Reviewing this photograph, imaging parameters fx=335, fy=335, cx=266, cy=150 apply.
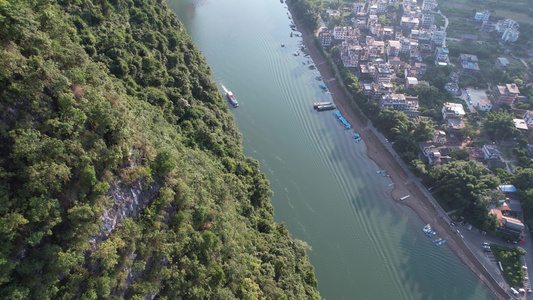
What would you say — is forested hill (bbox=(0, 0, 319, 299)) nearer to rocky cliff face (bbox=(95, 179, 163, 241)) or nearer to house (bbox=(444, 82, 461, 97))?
rocky cliff face (bbox=(95, 179, 163, 241))

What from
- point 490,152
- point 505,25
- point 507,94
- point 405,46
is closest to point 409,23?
point 405,46

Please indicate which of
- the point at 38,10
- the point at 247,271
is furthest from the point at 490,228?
the point at 38,10

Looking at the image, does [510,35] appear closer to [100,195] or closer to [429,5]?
[429,5]

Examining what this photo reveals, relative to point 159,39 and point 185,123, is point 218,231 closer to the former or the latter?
point 185,123

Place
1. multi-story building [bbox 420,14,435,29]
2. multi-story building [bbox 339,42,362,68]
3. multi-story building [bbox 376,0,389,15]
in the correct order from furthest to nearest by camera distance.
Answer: multi-story building [bbox 376,0,389,15] < multi-story building [bbox 420,14,435,29] < multi-story building [bbox 339,42,362,68]

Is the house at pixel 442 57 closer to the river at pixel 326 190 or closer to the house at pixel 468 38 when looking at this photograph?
the house at pixel 468 38

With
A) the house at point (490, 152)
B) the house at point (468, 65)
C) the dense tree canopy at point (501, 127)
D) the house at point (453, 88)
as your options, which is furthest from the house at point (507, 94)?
the house at point (490, 152)

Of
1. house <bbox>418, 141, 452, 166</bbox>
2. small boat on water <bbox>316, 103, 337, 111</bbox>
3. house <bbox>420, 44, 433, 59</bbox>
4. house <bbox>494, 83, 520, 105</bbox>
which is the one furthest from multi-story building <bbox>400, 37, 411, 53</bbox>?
house <bbox>418, 141, 452, 166</bbox>
